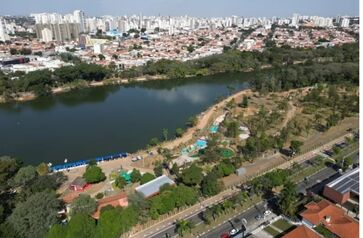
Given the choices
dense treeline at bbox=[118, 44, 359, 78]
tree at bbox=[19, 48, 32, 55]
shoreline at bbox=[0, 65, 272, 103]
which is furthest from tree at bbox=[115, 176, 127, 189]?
tree at bbox=[19, 48, 32, 55]

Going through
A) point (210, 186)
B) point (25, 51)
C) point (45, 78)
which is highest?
point (25, 51)

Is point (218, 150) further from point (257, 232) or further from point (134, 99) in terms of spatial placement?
point (134, 99)

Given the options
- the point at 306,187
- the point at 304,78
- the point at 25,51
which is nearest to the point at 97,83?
the point at 304,78

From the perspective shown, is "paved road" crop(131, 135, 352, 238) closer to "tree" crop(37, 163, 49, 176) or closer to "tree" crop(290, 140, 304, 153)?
"tree" crop(290, 140, 304, 153)

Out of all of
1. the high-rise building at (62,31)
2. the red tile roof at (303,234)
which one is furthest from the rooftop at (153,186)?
the high-rise building at (62,31)

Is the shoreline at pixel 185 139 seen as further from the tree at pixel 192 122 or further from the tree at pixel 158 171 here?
the tree at pixel 158 171

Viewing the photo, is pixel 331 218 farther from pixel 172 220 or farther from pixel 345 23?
pixel 345 23
